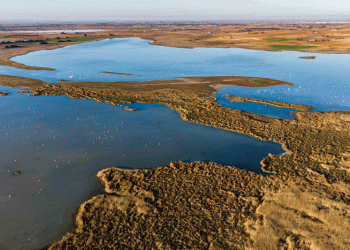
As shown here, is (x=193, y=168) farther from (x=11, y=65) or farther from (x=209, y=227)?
(x=11, y=65)

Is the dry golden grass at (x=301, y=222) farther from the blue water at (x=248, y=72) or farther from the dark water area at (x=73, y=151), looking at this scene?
the blue water at (x=248, y=72)

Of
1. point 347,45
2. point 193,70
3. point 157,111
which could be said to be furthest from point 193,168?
point 347,45

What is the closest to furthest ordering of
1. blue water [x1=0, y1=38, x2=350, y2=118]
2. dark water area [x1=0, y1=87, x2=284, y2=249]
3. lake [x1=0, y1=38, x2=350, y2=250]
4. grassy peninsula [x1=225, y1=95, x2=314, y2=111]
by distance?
dark water area [x1=0, y1=87, x2=284, y2=249] < lake [x1=0, y1=38, x2=350, y2=250] < grassy peninsula [x1=225, y1=95, x2=314, y2=111] < blue water [x1=0, y1=38, x2=350, y2=118]

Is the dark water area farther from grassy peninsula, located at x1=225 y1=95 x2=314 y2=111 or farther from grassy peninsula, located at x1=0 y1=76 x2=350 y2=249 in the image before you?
grassy peninsula, located at x1=225 y1=95 x2=314 y2=111

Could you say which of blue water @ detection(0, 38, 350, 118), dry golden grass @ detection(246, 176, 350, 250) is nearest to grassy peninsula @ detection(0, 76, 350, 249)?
dry golden grass @ detection(246, 176, 350, 250)

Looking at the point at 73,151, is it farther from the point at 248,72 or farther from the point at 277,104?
the point at 248,72

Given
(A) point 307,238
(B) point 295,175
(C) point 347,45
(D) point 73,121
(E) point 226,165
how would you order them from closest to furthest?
(A) point 307,238
(B) point 295,175
(E) point 226,165
(D) point 73,121
(C) point 347,45

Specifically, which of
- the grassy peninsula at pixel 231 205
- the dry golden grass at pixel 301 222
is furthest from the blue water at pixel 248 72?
the dry golden grass at pixel 301 222
